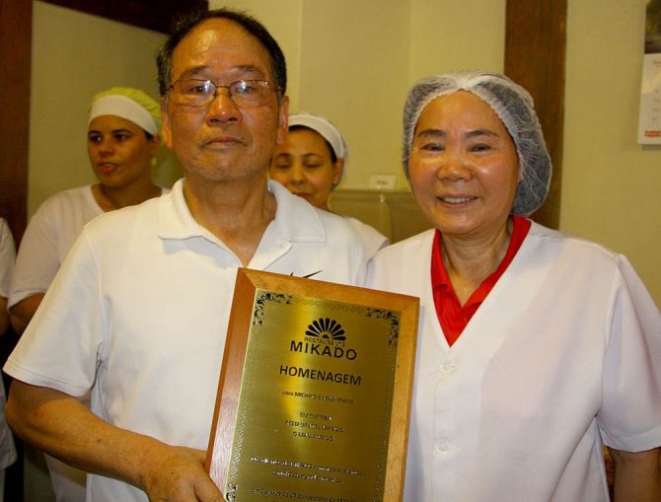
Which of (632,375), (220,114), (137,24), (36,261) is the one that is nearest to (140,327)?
(220,114)

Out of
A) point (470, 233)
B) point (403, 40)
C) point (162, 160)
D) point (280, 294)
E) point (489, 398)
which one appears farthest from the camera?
point (162, 160)

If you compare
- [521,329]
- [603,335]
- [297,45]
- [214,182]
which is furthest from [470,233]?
[297,45]

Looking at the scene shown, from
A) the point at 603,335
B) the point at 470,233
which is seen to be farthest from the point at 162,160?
the point at 603,335

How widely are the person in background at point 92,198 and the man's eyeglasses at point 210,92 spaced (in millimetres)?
1320

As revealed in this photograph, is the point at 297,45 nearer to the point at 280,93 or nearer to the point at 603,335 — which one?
the point at 280,93

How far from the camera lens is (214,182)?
1607 millimetres

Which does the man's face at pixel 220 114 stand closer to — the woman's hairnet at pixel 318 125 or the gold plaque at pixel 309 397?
the gold plaque at pixel 309 397

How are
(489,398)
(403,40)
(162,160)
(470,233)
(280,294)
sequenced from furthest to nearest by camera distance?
(162,160), (403,40), (470,233), (489,398), (280,294)

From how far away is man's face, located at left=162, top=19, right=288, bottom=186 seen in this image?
1566 mm

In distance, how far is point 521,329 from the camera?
5.11ft

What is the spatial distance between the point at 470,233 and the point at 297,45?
1.84m

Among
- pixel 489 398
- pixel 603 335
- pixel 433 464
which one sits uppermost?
pixel 603 335

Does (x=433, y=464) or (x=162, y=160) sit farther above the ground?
(x=162, y=160)

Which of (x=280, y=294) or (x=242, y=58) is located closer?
(x=280, y=294)
